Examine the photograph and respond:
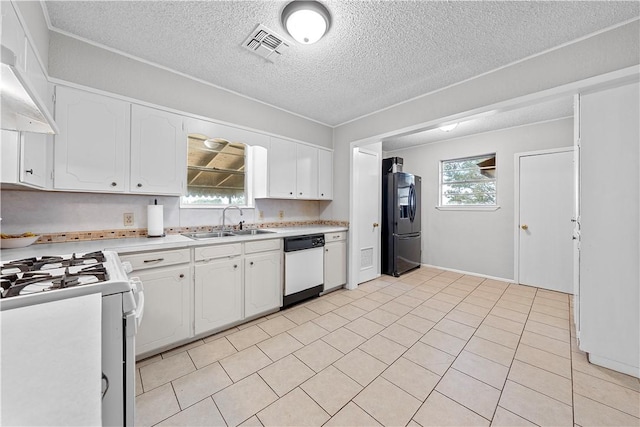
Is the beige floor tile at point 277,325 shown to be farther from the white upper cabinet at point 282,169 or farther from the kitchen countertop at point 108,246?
the white upper cabinet at point 282,169

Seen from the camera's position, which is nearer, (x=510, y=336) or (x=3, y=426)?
(x=3, y=426)

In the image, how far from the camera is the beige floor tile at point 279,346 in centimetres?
199

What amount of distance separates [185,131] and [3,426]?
89.6 inches

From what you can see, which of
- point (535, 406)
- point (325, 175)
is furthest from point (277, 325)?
point (325, 175)

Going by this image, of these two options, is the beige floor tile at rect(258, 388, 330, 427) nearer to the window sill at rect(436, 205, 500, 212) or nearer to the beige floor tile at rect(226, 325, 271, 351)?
the beige floor tile at rect(226, 325, 271, 351)

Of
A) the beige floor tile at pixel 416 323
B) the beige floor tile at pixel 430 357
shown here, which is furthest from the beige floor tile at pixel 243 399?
the beige floor tile at pixel 416 323

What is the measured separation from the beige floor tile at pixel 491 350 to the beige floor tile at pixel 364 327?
78 centimetres

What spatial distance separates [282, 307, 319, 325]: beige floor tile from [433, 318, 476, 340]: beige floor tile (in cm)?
128

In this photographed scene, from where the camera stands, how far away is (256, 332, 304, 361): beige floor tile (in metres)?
1.99

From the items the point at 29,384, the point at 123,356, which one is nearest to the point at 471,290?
the point at 123,356

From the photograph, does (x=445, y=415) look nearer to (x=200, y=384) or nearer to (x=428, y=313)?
(x=428, y=313)

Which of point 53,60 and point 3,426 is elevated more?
point 53,60

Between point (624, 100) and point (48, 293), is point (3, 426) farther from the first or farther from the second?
point (624, 100)

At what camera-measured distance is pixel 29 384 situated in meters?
0.73
